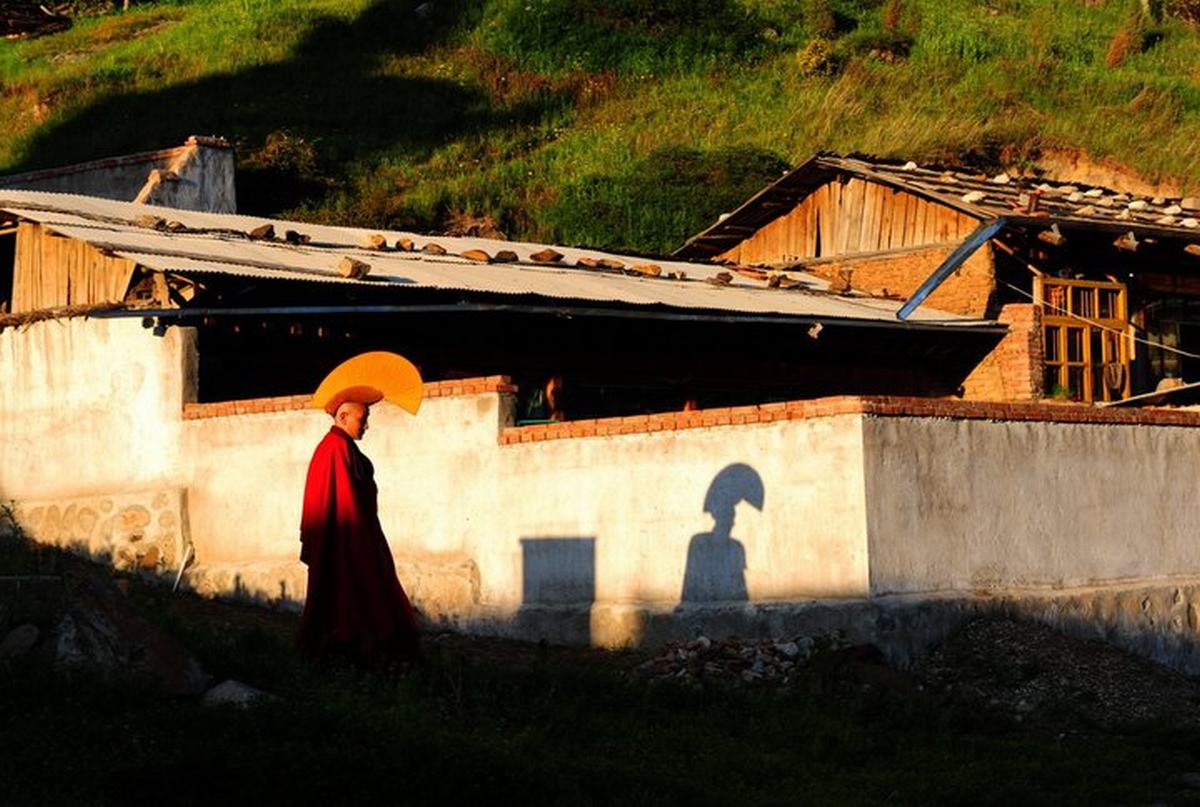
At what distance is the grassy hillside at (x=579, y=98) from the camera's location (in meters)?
38.4

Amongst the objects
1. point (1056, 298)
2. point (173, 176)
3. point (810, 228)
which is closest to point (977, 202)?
point (1056, 298)

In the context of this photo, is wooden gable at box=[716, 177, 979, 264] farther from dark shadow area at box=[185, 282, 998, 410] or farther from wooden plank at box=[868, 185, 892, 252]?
dark shadow area at box=[185, 282, 998, 410]

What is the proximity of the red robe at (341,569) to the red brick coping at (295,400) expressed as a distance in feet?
12.6

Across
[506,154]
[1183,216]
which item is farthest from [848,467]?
[506,154]

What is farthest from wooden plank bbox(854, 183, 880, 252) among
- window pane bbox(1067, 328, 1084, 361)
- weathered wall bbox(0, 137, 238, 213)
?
weathered wall bbox(0, 137, 238, 213)

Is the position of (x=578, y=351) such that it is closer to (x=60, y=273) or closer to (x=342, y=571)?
(x=60, y=273)

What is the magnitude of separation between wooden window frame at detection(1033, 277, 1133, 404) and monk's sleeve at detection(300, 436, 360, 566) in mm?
14354

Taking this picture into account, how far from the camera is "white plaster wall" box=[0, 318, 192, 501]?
57.3 ft

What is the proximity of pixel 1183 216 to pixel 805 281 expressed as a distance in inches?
208

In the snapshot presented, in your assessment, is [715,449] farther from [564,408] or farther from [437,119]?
[437,119]

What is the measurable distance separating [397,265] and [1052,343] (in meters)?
9.05

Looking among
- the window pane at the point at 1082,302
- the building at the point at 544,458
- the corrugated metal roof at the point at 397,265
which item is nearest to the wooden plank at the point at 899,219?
the corrugated metal roof at the point at 397,265

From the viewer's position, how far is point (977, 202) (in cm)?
2495

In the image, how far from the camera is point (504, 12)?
48.5 meters
